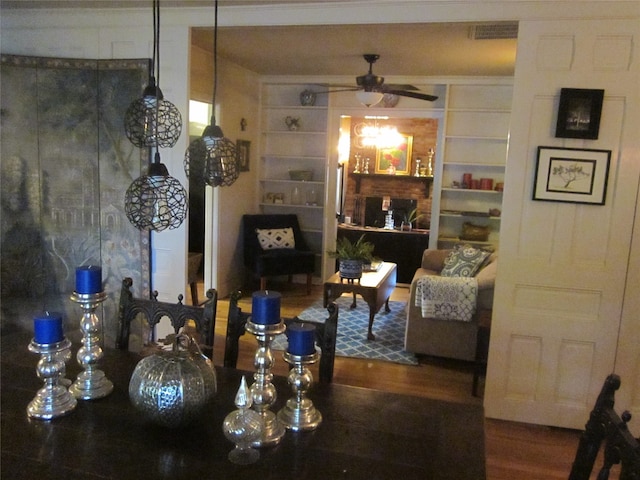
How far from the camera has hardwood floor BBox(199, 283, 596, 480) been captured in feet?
9.29

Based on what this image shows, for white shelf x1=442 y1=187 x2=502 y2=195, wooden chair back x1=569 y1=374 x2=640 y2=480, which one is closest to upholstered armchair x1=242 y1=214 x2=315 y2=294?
white shelf x1=442 y1=187 x2=502 y2=195

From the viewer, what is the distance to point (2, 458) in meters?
1.38

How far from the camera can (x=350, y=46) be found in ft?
15.0

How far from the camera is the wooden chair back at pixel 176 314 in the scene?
86.4 inches

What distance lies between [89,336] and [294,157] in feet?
17.2

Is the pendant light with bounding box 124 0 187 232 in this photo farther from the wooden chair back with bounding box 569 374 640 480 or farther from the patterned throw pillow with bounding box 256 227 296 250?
the patterned throw pillow with bounding box 256 227 296 250

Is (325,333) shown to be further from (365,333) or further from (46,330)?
(365,333)

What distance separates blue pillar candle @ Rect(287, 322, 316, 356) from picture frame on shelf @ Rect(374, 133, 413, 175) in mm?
6872

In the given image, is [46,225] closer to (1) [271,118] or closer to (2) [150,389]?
(2) [150,389]

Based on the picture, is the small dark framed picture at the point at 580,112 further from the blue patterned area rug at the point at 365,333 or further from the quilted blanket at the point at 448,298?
the blue patterned area rug at the point at 365,333

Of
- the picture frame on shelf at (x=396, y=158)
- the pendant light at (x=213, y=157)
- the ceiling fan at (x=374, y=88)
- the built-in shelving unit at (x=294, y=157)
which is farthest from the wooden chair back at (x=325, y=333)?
the picture frame on shelf at (x=396, y=158)

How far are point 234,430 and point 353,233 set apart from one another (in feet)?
20.1

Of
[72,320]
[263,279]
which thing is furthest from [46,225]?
[263,279]

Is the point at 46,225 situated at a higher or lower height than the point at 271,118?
lower
